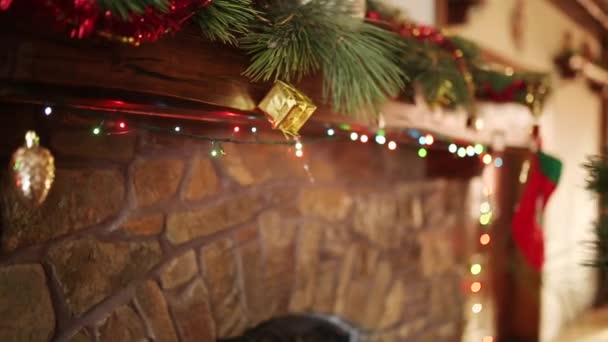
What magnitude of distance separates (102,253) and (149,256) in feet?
0.39

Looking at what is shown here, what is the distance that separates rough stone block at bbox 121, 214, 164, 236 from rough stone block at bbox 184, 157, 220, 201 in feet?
0.31

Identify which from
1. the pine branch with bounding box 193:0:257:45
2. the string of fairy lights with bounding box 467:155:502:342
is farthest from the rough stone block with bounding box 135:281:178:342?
the string of fairy lights with bounding box 467:155:502:342

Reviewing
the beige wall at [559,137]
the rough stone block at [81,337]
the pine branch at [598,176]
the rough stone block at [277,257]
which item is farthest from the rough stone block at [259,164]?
the beige wall at [559,137]

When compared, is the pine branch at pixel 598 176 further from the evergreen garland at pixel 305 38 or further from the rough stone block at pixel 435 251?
the rough stone block at pixel 435 251

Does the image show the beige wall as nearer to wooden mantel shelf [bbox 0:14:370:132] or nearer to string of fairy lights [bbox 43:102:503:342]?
string of fairy lights [bbox 43:102:503:342]

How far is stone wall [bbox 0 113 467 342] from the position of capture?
109 cm

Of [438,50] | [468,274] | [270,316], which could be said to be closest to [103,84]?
[270,316]

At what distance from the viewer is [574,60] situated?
11.0 feet

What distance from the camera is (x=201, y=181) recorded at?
139 centimetres

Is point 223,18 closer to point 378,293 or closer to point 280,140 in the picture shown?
point 280,140

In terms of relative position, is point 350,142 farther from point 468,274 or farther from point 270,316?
point 468,274

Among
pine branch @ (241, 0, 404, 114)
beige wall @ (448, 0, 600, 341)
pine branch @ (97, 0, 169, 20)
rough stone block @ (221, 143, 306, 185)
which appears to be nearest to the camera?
pine branch @ (97, 0, 169, 20)

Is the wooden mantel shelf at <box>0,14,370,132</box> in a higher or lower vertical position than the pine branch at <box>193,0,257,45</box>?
lower

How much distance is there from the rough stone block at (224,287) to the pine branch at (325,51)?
18.5 inches
